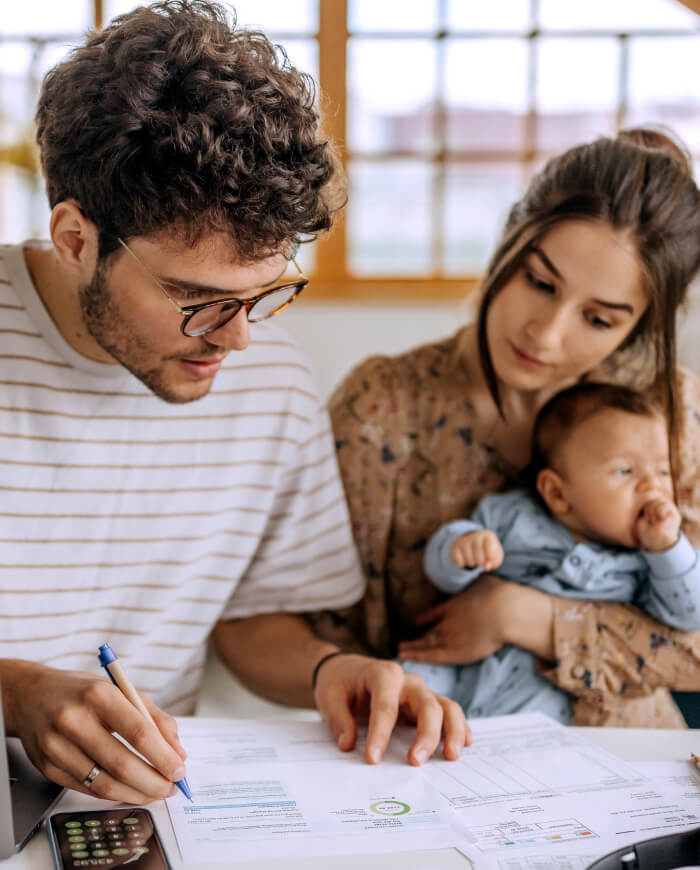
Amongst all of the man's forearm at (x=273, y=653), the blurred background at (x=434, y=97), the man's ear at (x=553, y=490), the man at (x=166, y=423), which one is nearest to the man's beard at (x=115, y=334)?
the man at (x=166, y=423)

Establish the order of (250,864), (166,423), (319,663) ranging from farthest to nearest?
(166,423), (319,663), (250,864)

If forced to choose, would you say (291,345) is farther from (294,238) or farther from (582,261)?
(582,261)

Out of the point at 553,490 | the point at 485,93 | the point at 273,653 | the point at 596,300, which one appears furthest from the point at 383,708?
the point at 485,93

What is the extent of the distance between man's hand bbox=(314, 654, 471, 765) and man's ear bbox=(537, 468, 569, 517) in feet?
1.66

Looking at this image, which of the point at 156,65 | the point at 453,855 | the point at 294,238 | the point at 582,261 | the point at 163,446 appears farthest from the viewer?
the point at 582,261

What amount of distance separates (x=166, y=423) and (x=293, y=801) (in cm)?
63

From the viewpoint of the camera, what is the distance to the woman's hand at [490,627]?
1.44 m

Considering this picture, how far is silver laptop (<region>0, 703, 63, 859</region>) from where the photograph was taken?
2.58ft

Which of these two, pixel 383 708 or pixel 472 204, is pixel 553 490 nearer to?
pixel 383 708

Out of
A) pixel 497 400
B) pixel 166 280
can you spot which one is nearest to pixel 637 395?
pixel 497 400

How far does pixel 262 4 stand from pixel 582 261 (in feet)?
9.08

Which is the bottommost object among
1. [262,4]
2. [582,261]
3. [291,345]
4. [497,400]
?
[497,400]

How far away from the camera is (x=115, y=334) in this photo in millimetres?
1208

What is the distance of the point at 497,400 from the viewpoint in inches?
64.3
